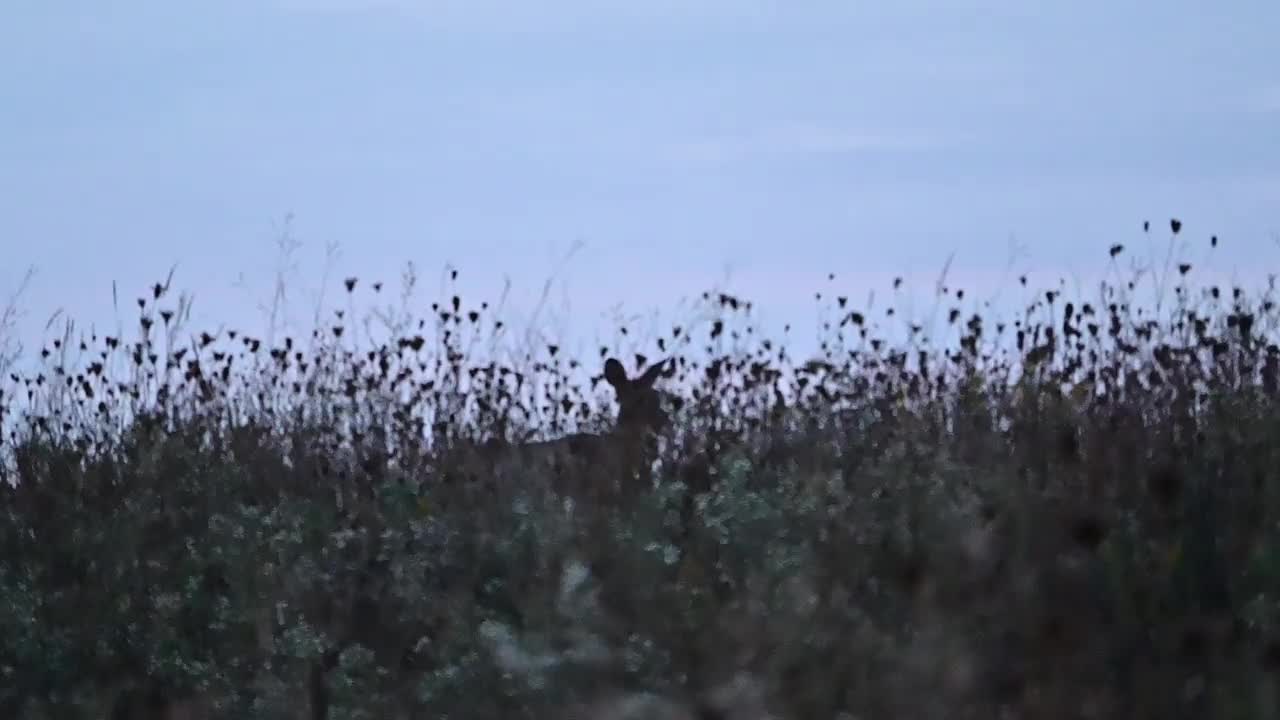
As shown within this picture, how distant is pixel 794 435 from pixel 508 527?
61.3 inches

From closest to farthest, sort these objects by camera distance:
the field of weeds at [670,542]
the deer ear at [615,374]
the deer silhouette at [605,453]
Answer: the field of weeds at [670,542]
the deer silhouette at [605,453]
the deer ear at [615,374]

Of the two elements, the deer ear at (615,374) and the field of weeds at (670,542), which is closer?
the field of weeds at (670,542)

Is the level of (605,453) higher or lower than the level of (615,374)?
lower

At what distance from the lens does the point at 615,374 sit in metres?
7.40

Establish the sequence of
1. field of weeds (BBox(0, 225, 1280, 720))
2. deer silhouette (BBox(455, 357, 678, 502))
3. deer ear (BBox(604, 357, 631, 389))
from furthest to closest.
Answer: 1. deer ear (BBox(604, 357, 631, 389))
2. deer silhouette (BBox(455, 357, 678, 502))
3. field of weeds (BBox(0, 225, 1280, 720))

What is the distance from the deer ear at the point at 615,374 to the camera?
24.2 feet

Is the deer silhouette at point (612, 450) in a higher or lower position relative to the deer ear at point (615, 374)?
lower

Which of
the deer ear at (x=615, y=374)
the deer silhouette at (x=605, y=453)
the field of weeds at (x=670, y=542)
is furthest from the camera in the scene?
the deer ear at (x=615, y=374)

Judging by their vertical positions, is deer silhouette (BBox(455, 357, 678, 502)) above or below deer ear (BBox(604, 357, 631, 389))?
below

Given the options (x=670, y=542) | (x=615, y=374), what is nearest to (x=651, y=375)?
(x=615, y=374)

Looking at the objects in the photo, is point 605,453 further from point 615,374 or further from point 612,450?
point 615,374

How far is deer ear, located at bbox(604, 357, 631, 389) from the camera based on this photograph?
24.2 ft

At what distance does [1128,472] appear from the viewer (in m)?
4.81

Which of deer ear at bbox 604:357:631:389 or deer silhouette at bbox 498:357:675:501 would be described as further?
deer ear at bbox 604:357:631:389
